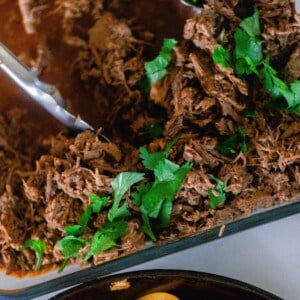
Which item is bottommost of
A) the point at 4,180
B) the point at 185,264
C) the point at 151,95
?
the point at 185,264

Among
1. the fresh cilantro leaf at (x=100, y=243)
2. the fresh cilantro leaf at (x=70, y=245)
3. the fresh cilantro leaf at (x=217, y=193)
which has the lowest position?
the fresh cilantro leaf at (x=70, y=245)

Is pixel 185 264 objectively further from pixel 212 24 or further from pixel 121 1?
pixel 121 1

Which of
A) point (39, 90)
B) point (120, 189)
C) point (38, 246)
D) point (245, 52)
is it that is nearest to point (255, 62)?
point (245, 52)

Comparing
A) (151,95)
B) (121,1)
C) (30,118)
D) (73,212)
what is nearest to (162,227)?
(73,212)

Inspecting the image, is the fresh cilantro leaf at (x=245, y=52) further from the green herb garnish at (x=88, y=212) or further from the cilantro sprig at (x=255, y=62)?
the green herb garnish at (x=88, y=212)

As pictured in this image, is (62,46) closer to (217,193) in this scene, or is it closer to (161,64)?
(161,64)

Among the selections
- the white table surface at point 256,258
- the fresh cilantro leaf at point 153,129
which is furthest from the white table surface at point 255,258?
the fresh cilantro leaf at point 153,129

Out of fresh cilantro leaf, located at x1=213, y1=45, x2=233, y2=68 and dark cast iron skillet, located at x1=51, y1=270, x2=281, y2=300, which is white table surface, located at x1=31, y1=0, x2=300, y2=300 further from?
fresh cilantro leaf, located at x1=213, y1=45, x2=233, y2=68

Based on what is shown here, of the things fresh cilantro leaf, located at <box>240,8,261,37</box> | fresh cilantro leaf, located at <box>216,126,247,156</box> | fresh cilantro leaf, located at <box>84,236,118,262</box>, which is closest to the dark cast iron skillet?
fresh cilantro leaf, located at <box>84,236,118,262</box>
